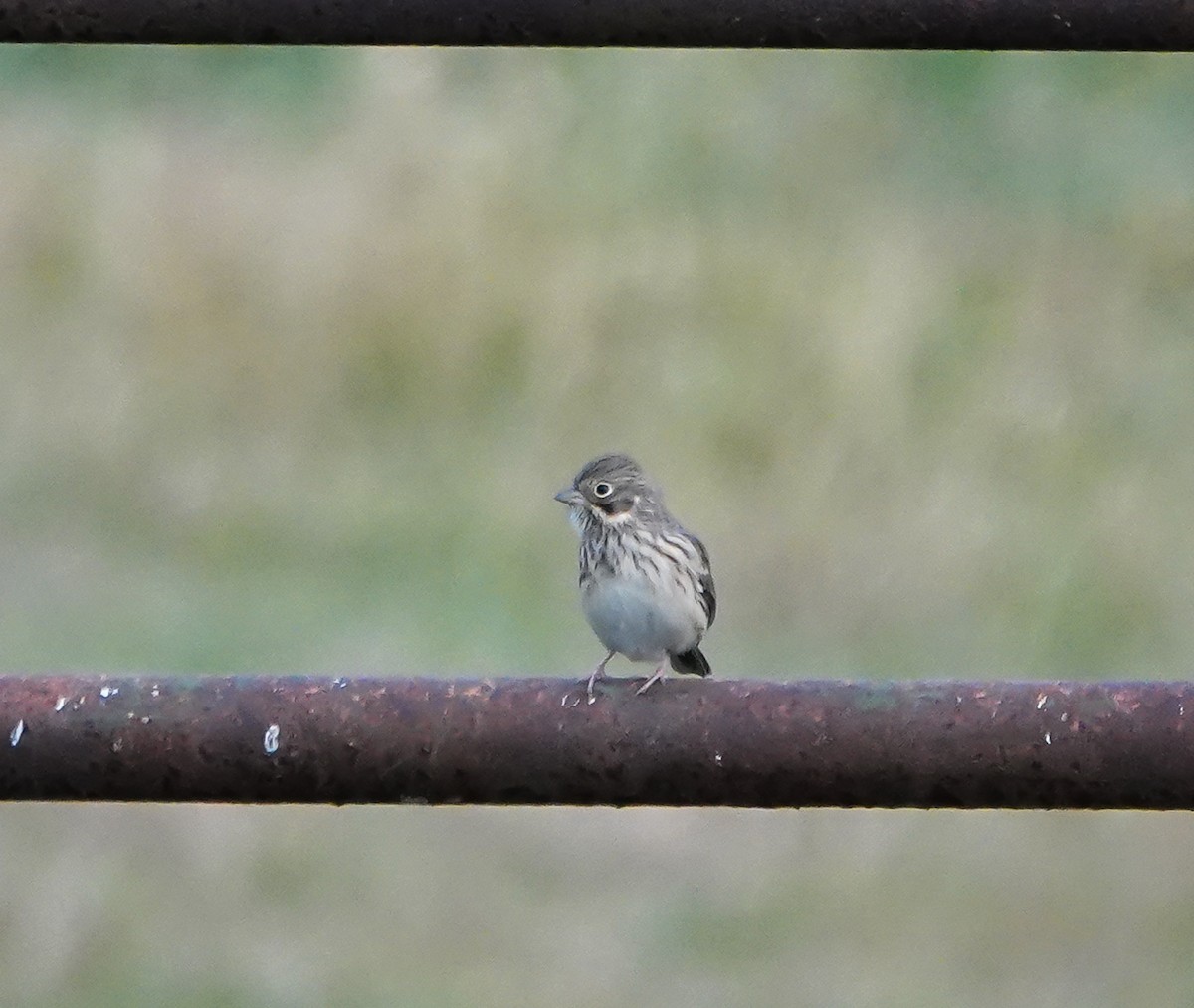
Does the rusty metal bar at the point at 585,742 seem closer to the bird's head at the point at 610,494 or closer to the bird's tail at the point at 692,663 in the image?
the bird's head at the point at 610,494

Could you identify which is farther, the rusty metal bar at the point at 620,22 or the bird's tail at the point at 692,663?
the bird's tail at the point at 692,663

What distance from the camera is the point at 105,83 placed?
12.5 meters

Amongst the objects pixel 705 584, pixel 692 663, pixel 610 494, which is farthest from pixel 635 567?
pixel 692 663

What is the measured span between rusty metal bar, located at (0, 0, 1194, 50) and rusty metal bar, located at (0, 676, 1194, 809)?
4.28 feet

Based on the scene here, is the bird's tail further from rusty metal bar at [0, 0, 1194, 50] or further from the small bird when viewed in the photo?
rusty metal bar at [0, 0, 1194, 50]

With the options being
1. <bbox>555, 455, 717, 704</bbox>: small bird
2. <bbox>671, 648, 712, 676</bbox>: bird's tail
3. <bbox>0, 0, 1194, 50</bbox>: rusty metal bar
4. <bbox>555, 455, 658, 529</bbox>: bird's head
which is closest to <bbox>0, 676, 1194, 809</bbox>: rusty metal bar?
<bbox>0, 0, 1194, 50</bbox>: rusty metal bar

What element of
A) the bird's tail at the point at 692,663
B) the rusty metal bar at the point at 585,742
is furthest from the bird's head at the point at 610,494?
the rusty metal bar at the point at 585,742

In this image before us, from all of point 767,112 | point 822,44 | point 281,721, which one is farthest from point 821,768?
point 767,112

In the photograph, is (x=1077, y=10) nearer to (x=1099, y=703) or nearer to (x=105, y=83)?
(x=1099, y=703)

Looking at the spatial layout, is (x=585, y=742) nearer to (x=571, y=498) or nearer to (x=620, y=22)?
(x=620, y=22)

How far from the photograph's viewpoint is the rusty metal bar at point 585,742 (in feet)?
10.7

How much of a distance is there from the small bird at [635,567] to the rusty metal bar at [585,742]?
2196 mm

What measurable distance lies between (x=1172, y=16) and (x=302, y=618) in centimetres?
784

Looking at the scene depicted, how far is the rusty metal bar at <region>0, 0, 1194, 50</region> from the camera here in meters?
3.90
